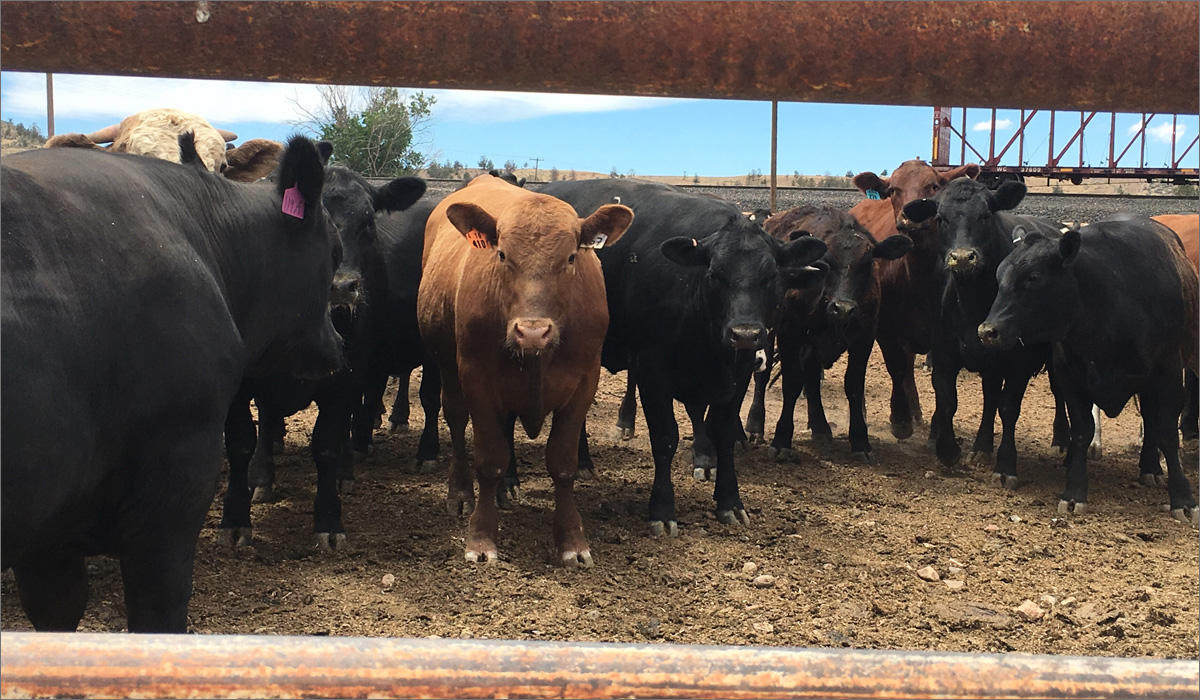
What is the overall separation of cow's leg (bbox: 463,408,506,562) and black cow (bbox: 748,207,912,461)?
2.94 metres

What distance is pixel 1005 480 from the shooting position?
766 cm

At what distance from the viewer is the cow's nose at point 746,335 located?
5.96 m

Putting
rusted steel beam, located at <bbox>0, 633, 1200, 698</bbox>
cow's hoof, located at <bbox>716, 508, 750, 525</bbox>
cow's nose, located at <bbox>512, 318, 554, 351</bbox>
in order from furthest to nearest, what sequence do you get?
cow's hoof, located at <bbox>716, 508, 750, 525</bbox> < cow's nose, located at <bbox>512, 318, 554, 351</bbox> < rusted steel beam, located at <bbox>0, 633, 1200, 698</bbox>

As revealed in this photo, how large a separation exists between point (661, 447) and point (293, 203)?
3.03 meters

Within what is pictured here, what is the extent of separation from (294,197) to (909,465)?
5711 mm

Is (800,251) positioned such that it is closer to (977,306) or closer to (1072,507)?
(977,306)

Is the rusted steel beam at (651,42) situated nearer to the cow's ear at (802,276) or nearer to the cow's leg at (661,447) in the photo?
the cow's leg at (661,447)

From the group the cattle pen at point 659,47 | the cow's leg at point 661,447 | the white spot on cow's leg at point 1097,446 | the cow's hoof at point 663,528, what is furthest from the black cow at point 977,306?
the cattle pen at point 659,47

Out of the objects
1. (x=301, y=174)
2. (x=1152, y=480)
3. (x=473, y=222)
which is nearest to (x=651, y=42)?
(x=301, y=174)

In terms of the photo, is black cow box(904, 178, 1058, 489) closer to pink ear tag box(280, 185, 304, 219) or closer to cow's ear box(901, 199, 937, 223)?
cow's ear box(901, 199, 937, 223)

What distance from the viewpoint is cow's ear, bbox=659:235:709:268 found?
20.9 ft

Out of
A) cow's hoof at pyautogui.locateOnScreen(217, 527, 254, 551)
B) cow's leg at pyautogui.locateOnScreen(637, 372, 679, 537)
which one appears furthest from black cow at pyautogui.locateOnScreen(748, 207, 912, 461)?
cow's hoof at pyautogui.locateOnScreen(217, 527, 254, 551)

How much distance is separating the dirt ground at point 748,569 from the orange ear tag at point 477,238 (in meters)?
1.59

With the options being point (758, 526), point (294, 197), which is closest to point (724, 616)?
point (758, 526)
